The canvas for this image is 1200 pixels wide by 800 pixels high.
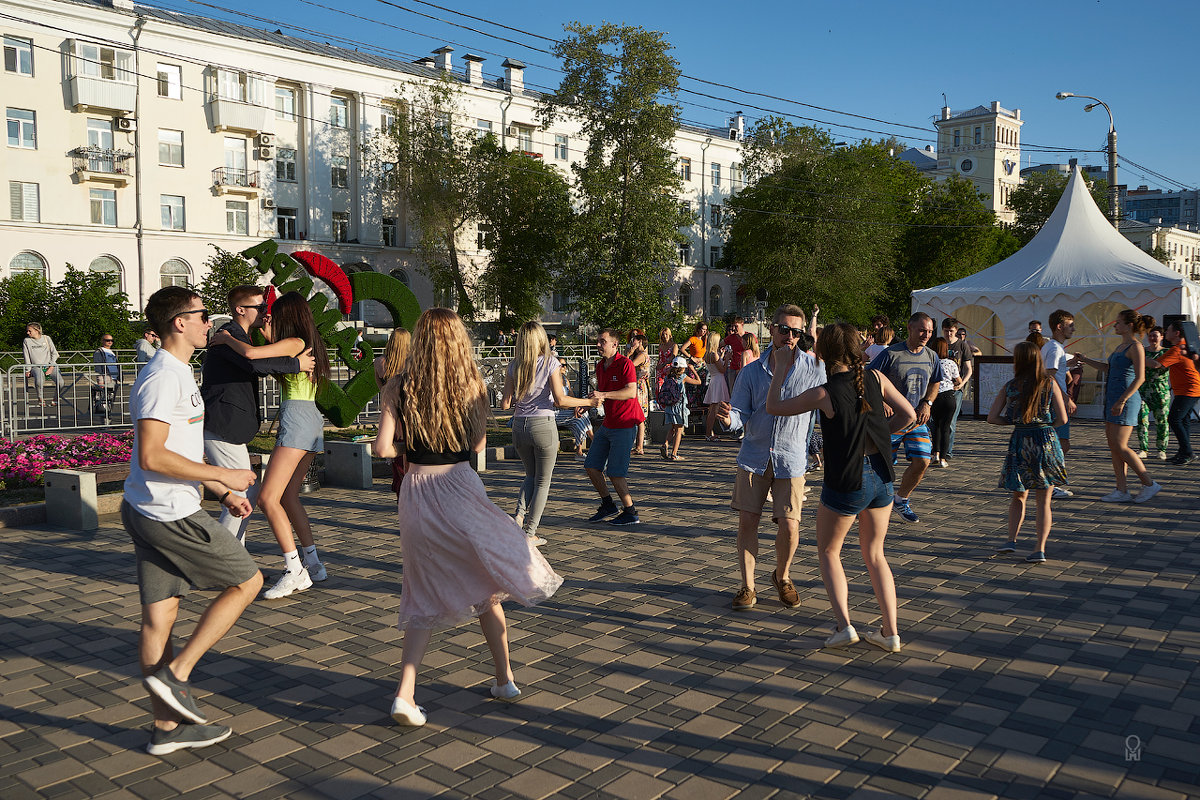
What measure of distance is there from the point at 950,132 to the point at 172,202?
357 feet

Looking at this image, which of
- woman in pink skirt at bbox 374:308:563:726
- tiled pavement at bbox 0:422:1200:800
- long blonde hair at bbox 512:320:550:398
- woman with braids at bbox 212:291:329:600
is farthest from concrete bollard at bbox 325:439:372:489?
woman in pink skirt at bbox 374:308:563:726

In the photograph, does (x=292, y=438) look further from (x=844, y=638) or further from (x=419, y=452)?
(x=844, y=638)

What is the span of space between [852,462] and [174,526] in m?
3.30

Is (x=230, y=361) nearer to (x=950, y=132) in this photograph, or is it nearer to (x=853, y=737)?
(x=853, y=737)

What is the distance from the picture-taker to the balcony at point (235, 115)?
4216cm

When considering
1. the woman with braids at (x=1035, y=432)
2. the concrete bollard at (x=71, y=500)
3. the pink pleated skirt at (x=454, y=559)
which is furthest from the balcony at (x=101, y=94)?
the pink pleated skirt at (x=454, y=559)

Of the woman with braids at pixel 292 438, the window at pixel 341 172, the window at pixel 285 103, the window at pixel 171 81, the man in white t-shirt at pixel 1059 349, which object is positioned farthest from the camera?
the window at pixel 341 172

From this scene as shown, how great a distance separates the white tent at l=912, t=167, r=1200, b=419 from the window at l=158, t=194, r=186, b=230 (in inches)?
1328

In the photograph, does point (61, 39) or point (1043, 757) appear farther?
point (61, 39)

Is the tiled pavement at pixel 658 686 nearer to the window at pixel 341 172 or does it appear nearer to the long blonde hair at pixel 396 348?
the long blonde hair at pixel 396 348

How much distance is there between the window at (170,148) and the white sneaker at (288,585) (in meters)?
40.9

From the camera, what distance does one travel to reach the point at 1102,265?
20016 millimetres

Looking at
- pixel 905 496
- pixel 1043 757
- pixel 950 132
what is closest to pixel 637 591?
pixel 1043 757

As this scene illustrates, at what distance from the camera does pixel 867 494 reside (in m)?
4.96
